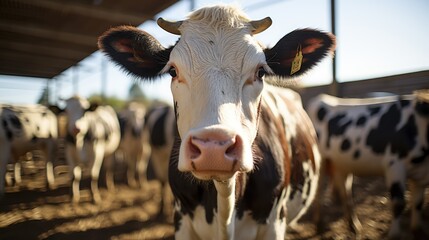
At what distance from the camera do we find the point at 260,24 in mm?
1798

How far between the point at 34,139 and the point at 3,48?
16.6ft

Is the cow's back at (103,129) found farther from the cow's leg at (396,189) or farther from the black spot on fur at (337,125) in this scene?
the cow's leg at (396,189)

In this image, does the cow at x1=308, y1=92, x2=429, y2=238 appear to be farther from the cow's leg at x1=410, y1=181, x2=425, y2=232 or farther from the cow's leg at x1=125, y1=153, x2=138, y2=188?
the cow's leg at x1=125, y1=153, x2=138, y2=188

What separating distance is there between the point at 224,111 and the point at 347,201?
13.3ft

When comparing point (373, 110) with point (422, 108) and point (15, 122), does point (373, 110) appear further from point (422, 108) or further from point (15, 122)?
point (15, 122)

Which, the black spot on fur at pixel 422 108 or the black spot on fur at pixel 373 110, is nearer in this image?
the black spot on fur at pixel 422 108

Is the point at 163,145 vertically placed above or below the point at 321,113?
below

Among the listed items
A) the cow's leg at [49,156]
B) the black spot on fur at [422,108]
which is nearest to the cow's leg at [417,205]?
the black spot on fur at [422,108]

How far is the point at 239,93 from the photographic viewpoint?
1.45 m

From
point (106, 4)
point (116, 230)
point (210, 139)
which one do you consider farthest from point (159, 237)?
point (106, 4)

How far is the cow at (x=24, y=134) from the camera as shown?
5.37 metres

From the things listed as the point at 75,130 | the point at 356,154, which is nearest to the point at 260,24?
the point at 356,154

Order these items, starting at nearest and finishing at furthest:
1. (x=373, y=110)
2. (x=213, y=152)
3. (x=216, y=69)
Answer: (x=213, y=152) → (x=216, y=69) → (x=373, y=110)

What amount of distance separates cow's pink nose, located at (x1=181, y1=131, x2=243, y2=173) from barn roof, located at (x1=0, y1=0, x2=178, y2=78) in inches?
210
